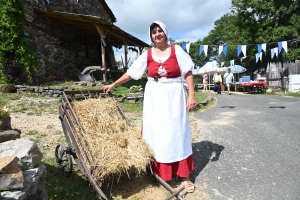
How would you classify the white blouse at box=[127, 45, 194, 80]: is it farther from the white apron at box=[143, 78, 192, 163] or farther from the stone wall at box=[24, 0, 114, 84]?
the stone wall at box=[24, 0, 114, 84]

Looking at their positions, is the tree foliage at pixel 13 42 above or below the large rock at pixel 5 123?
above

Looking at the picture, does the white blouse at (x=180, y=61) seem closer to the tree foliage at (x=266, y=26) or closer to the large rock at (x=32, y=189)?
the large rock at (x=32, y=189)

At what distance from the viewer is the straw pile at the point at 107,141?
7.32 ft

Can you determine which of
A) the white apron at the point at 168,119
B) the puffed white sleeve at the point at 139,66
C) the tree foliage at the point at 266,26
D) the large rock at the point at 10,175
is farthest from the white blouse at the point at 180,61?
the tree foliage at the point at 266,26

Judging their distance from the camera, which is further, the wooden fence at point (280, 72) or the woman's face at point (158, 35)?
the wooden fence at point (280, 72)

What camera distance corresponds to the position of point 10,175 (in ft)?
5.00

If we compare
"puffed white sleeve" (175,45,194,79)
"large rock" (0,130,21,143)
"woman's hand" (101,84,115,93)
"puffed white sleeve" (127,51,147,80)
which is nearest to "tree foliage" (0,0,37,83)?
"large rock" (0,130,21,143)

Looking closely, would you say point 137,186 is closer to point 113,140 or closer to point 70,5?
point 113,140

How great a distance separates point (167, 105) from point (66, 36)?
11.1m

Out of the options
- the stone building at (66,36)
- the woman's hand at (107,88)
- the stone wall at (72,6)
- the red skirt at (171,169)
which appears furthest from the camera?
the stone wall at (72,6)

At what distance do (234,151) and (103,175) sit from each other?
2421 mm

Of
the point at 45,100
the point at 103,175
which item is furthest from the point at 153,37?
the point at 45,100

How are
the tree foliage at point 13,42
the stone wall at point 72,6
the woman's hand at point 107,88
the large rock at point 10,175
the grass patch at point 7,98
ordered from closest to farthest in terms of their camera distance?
the large rock at point 10,175
the woman's hand at point 107,88
the grass patch at point 7,98
the tree foliage at point 13,42
the stone wall at point 72,6

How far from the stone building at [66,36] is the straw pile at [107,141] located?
7611 millimetres
